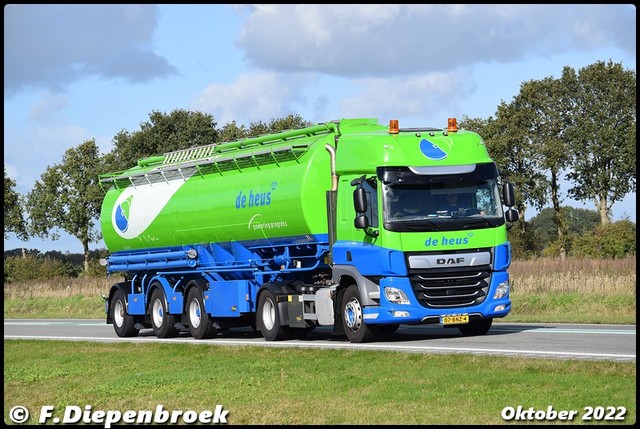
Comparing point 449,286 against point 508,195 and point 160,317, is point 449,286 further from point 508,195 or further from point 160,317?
point 160,317

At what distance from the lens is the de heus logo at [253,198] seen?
2627 centimetres

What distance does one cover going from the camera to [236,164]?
28234 mm

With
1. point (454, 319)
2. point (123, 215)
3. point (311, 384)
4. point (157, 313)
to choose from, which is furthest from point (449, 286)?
point (123, 215)

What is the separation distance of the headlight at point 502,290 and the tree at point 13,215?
6198cm

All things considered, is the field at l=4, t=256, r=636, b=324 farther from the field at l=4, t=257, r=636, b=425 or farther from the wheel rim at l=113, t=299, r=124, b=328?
the wheel rim at l=113, t=299, r=124, b=328

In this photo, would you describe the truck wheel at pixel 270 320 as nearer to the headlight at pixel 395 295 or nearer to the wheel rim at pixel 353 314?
the wheel rim at pixel 353 314

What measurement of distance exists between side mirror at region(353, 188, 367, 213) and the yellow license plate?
2.48 metres

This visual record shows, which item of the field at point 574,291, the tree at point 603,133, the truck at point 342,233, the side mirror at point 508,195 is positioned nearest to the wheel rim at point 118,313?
the truck at point 342,233

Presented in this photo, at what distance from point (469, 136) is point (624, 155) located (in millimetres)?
54971

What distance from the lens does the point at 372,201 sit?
2314 cm

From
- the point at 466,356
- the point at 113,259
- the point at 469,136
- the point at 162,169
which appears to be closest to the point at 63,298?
the point at 113,259

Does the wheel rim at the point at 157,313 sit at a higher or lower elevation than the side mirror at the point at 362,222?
lower

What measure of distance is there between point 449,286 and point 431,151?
251 cm

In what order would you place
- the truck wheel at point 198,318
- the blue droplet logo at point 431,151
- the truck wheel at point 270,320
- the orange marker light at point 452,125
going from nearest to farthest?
the blue droplet logo at point 431,151, the orange marker light at point 452,125, the truck wheel at point 270,320, the truck wheel at point 198,318
